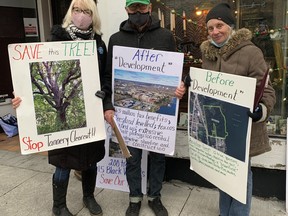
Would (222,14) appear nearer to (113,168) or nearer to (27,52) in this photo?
(27,52)

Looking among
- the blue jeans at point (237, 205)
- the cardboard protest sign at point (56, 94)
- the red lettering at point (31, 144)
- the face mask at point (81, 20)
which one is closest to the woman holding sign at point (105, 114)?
the face mask at point (81, 20)

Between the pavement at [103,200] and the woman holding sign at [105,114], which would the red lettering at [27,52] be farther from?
the pavement at [103,200]

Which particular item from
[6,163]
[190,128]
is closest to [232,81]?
[190,128]

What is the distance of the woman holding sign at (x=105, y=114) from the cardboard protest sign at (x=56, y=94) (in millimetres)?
107

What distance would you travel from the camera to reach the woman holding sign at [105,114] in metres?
2.34

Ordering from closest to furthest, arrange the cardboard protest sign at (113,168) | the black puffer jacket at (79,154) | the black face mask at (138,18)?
the black face mask at (138,18), the black puffer jacket at (79,154), the cardboard protest sign at (113,168)

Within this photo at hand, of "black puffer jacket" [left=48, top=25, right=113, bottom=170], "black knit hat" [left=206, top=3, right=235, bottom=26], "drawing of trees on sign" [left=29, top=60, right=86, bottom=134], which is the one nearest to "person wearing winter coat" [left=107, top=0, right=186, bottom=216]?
"black puffer jacket" [left=48, top=25, right=113, bottom=170]

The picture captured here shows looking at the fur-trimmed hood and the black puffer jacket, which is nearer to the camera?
the fur-trimmed hood

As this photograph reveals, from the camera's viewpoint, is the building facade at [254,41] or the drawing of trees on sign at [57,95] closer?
the drawing of trees on sign at [57,95]

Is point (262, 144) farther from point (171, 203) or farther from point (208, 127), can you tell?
point (171, 203)

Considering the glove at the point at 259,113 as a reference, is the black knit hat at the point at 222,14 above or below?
above

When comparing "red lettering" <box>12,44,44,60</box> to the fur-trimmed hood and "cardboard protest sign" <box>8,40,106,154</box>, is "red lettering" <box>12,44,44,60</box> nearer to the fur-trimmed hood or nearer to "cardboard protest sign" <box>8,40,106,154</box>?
"cardboard protest sign" <box>8,40,106,154</box>

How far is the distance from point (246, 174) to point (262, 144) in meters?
0.24

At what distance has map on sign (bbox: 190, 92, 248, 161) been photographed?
1.97 metres
